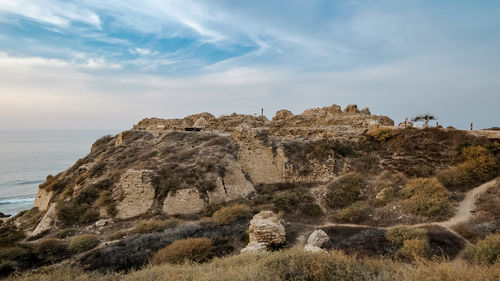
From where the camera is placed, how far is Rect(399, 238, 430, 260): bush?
739 centimetres

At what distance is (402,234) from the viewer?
28.3 feet

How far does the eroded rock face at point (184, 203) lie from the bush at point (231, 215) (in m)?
1.85

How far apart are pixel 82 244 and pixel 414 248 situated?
1175 centimetres

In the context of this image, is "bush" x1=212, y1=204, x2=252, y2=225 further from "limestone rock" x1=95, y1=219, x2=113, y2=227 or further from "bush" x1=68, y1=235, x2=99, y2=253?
"limestone rock" x1=95, y1=219, x2=113, y2=227

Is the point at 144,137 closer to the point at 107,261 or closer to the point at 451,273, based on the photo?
the point at 107,261

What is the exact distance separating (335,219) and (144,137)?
59.8ft

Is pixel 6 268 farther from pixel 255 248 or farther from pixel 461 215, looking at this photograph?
pixel 461 215

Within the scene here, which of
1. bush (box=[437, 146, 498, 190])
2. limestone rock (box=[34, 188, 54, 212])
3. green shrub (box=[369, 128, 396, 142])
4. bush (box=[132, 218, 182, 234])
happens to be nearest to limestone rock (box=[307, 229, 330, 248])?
bush (box=[132, 218, 182, 234])

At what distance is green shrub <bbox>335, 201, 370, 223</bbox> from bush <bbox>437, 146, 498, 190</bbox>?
4.75 meters

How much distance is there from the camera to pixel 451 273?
11.9ft

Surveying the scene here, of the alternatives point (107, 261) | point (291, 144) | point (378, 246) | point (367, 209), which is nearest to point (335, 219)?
point (367, 209)

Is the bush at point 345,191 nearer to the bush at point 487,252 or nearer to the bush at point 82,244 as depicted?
the bush at point 487,252

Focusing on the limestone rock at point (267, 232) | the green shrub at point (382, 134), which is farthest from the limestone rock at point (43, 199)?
the green shrub at point (382, 134)

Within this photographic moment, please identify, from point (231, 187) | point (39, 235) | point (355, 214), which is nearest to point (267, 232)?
point (355, 214)
